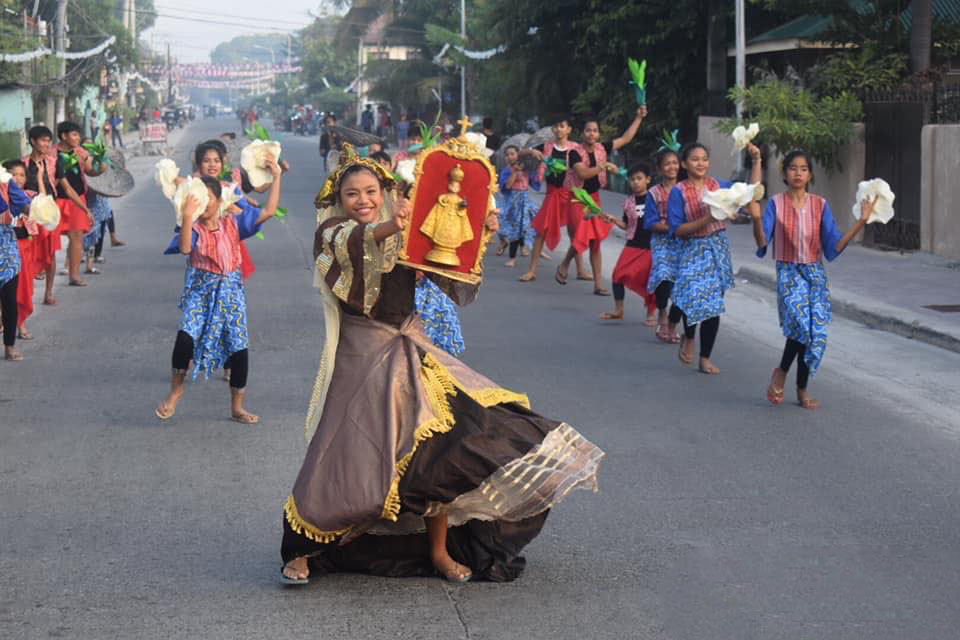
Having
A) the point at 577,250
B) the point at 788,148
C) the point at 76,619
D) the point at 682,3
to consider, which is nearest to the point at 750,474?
the point at 76,619

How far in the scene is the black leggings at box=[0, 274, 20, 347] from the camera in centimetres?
1141

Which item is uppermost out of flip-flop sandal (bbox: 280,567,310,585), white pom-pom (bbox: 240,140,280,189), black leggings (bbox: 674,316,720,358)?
white pom-pom (bbox: 240,140,280,189)

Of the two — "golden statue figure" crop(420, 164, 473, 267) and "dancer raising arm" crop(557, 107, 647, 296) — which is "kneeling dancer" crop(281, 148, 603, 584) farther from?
"dancer raising arm" crop(557, 107, 647, 296)

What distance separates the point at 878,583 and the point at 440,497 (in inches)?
69.2

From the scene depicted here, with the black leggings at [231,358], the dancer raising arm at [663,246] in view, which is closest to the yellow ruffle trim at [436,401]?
the black leggings at [231,358]

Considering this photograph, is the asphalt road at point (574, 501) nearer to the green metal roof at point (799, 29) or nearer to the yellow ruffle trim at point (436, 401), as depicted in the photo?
the yellow ruffle trim at point (436, 401)

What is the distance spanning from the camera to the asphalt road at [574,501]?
214 inches

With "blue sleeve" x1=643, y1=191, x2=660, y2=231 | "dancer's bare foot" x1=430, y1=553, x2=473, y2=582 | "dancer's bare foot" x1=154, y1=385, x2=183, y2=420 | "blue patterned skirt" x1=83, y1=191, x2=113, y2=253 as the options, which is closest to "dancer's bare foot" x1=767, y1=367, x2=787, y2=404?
"blue sleeve" x1=643, y1=191, x2=660, y2=231

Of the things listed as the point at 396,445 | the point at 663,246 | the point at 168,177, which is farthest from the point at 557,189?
the point at 396,445

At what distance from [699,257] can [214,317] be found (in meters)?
3.78

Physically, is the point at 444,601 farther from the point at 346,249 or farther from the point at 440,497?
the point at 346,249

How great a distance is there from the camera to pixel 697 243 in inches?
435

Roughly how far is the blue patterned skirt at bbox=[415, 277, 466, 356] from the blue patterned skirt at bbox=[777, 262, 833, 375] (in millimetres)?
2148

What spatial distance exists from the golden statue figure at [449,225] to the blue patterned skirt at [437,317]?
4.46 metres
